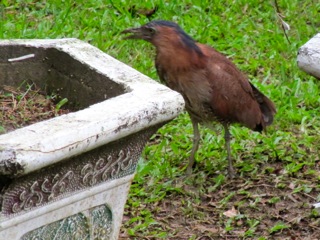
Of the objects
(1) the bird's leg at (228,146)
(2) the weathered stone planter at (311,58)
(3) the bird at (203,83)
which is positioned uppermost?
(2) the weathered stone planter at (311,58)

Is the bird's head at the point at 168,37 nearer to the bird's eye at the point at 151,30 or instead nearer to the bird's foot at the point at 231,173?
the bird's eye at the point at 151,30

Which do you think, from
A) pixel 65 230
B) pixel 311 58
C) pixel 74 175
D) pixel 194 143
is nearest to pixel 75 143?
pixel 74 175

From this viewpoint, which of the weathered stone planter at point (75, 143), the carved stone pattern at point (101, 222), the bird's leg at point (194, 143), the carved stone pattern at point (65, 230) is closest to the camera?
the weathered stone planter at point (75, 143)

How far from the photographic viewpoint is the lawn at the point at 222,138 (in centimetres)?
518

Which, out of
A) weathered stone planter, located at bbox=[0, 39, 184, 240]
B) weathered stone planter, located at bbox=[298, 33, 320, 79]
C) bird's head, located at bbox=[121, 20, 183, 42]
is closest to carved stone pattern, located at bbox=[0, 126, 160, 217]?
weathered stone planter, located at bbox=[0, 39, 184, 240]

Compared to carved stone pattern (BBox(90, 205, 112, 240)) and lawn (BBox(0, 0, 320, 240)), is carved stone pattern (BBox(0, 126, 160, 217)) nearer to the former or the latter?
carved stone pattern (BBox(90, 205, 112, 240))

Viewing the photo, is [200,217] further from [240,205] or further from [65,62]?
[65,62]

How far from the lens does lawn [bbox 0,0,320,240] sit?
5.18 metres

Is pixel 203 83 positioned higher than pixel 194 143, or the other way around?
pixel 203 83

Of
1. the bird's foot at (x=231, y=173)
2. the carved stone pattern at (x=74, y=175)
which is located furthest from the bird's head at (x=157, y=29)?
the carved stone pattern at (x=74, y=175)

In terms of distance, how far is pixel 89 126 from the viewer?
11.0 feet

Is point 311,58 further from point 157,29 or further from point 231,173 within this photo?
point 231,173

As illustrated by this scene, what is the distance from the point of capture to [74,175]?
348 centimetres

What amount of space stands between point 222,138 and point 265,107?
1.55 feet
